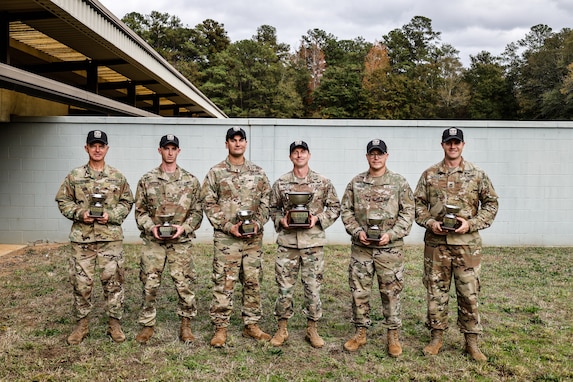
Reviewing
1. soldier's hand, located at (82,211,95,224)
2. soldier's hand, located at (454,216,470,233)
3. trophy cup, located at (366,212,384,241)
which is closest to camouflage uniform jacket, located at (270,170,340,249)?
trophy cup, located at (366,212,384,241)

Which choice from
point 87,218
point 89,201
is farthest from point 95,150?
point 87,218

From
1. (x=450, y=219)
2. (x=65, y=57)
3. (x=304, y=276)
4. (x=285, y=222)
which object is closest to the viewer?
(x=450, y=219)

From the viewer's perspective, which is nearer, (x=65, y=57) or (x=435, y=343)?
(x=435, y=343)

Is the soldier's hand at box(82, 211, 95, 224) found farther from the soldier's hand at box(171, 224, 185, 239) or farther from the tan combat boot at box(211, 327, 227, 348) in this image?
the tan combat boot at box(211, 327, 227, 348)

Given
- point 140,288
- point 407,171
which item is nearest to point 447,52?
point 407,171

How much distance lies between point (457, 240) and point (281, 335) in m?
1.77

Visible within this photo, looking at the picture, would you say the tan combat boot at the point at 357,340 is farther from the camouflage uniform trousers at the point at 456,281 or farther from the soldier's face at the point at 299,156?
the soldier's face at the point at 299,156

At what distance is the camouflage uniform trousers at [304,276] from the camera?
4.06 m

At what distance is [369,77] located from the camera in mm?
51438

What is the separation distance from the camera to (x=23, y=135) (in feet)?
27.2

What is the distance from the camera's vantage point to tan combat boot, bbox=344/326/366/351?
3989 millimetres

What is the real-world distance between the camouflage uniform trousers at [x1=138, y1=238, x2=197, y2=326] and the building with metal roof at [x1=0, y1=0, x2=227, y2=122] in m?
3.66

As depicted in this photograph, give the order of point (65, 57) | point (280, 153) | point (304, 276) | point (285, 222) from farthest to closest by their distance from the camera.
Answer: point (65, 57)
point (280, 153)
point (304, 276)
point (285, 222)

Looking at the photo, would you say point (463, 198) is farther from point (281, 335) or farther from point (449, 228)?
point (281, 335)
